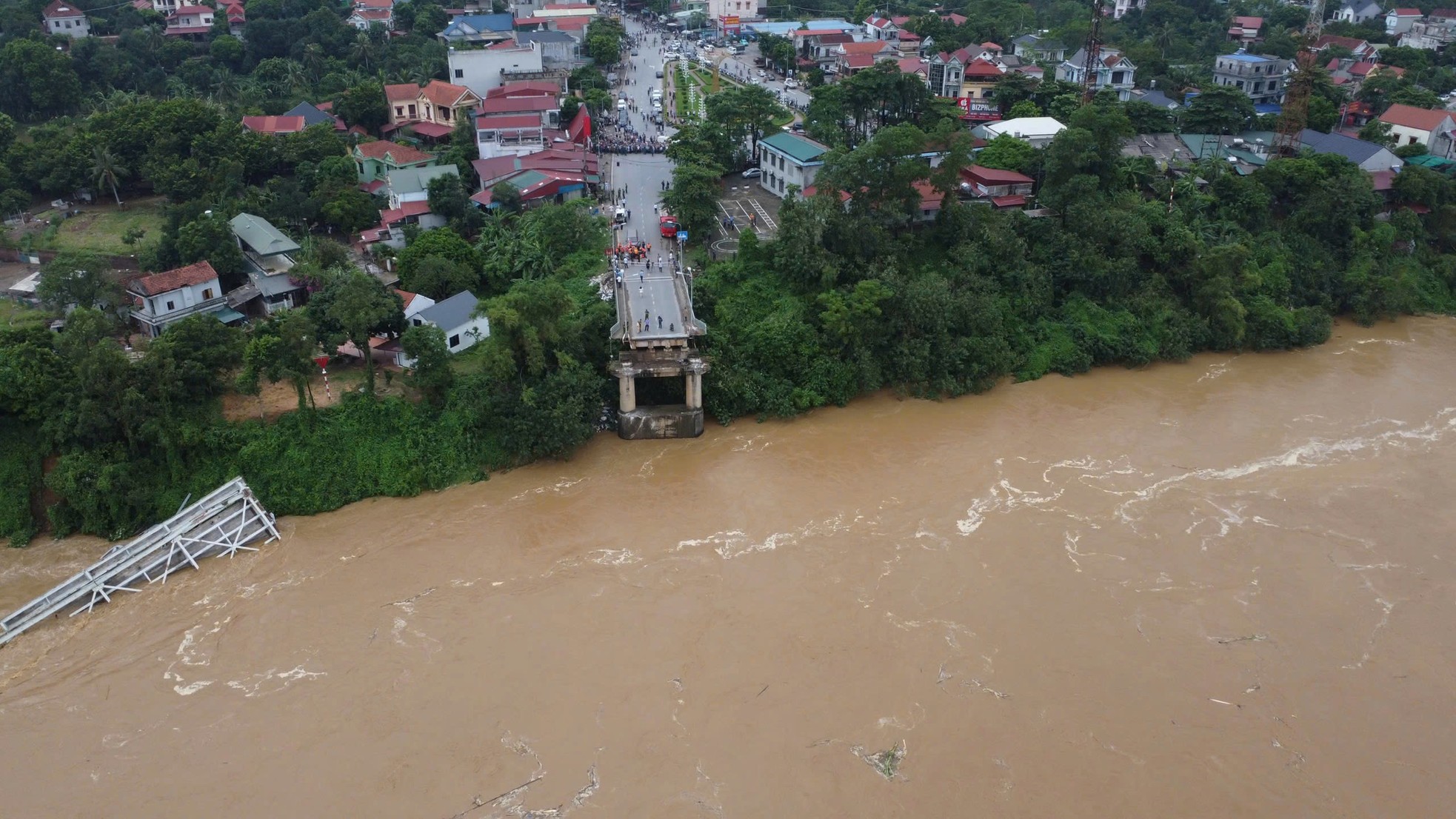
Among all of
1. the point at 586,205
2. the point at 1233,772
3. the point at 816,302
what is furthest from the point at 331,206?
the point at 1233,772

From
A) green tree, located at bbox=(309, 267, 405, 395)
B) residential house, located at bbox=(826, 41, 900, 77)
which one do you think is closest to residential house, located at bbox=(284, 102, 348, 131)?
green tree, located at bbox=(309, 267, 405, 395)

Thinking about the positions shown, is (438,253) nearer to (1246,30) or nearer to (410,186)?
(410,186)

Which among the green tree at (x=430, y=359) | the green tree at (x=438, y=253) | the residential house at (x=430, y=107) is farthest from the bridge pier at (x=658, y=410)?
the residential house at (x=430, y=107)

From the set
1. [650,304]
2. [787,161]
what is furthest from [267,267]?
[787,161]

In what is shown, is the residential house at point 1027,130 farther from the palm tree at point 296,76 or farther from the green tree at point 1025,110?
the palm tree at point 296,76

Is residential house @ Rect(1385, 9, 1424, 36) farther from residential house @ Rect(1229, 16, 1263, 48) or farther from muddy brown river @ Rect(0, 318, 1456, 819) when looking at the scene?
muddy brown river @ Rect(0, 318, 1456, 819)

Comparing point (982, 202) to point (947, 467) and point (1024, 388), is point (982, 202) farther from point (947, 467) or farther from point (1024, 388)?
point (947, 467)
